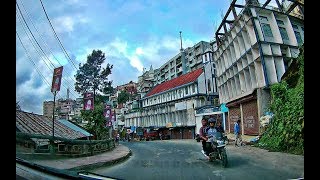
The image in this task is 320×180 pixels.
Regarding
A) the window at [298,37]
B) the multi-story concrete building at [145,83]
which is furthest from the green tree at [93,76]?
the window at [298,37]

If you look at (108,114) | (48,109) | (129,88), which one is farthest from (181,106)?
(48,109)

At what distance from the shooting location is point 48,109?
1701mm

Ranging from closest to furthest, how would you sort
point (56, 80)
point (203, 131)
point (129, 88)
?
point (56, 80), point (203, 131), point (129, 88)

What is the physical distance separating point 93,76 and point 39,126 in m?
0.44

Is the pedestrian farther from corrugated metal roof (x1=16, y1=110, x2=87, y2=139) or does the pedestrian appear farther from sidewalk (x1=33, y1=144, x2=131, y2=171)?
corrugated metal roof (x1=16, y1=110, x2=87, y2=139)

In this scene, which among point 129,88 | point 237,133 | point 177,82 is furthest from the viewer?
point 177,82

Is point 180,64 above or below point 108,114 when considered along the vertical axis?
above

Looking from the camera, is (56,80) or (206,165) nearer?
(56,80)

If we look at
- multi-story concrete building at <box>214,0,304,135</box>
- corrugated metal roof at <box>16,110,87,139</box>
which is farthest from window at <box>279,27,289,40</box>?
corrugated metal roof at <box>16,110,87,139</box>

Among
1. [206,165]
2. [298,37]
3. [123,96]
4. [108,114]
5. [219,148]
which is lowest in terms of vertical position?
[206,165]

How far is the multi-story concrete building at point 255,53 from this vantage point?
5.32 ft

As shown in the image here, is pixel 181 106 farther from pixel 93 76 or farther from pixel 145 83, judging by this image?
pixel 93 76

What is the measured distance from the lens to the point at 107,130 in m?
1.94

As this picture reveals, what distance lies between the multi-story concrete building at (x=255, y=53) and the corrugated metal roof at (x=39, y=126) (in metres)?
1.06
